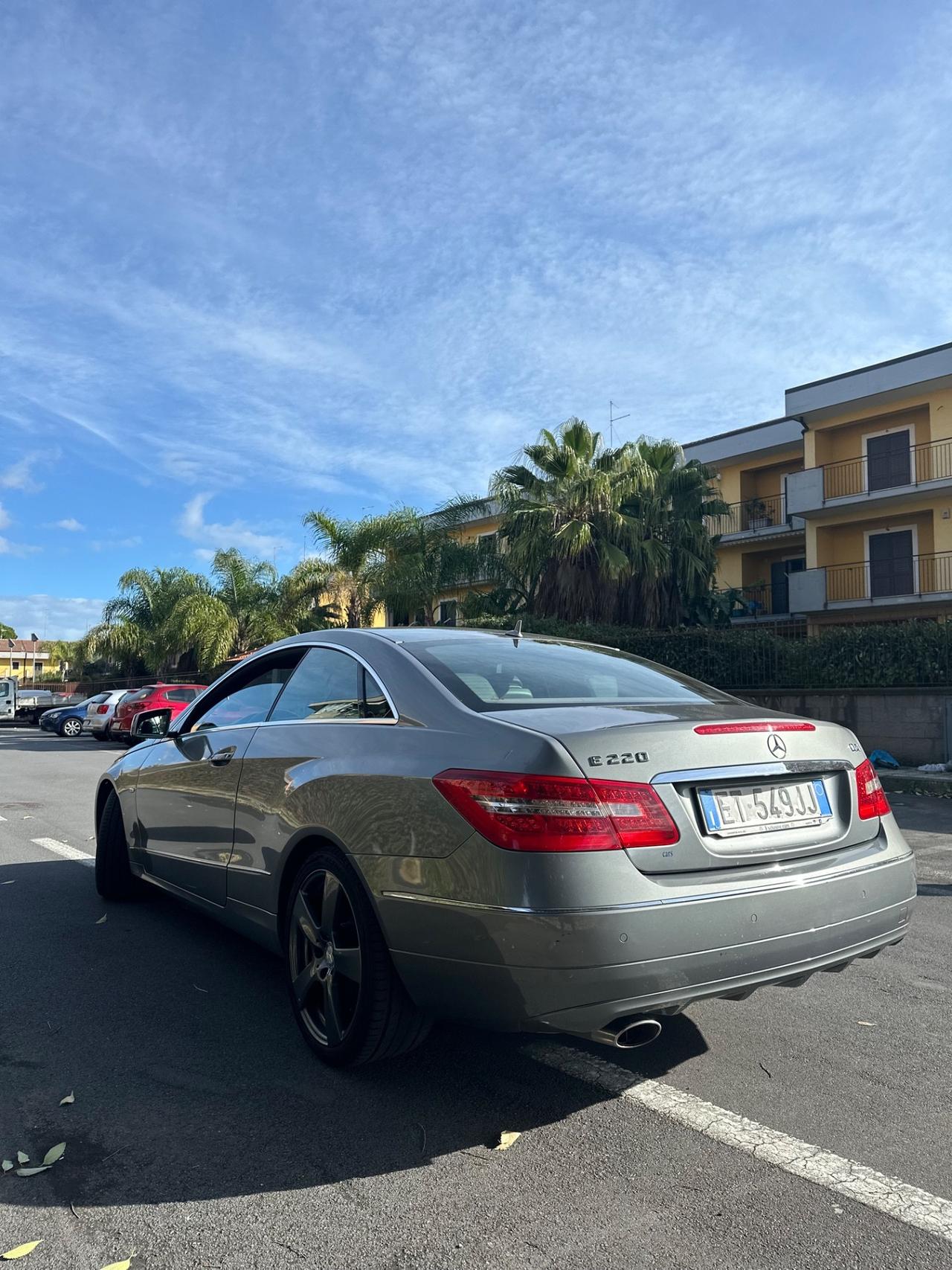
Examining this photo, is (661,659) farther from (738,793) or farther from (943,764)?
(738,793)

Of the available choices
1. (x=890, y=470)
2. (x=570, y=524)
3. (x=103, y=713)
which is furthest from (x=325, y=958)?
(x=103, y=713)

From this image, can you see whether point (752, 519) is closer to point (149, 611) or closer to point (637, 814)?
point (149, 611)

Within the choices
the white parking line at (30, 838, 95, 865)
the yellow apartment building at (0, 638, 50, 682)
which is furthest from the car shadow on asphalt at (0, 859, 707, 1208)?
the yellow apartment building at (0, 638, 50, 682)

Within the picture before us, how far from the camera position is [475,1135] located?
2863mm

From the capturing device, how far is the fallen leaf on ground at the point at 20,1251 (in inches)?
90.2

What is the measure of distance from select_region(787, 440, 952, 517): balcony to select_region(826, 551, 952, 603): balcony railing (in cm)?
162

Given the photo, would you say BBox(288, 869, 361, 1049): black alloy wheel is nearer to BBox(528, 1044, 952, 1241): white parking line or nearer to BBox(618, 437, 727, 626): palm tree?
BBox(528, 1044, 952, 1241): white parking line

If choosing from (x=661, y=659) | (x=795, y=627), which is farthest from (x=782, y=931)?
(x=795, y=627)

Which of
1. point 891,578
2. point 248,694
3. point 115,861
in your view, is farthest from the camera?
point 891,578

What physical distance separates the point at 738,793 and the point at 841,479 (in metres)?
26.6

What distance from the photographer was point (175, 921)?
5523mm

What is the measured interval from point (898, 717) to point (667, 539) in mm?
9726

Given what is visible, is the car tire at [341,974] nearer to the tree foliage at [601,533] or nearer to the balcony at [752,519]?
the tree foliage at [601,533]

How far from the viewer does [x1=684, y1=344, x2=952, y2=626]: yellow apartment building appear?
2539 centimetres
